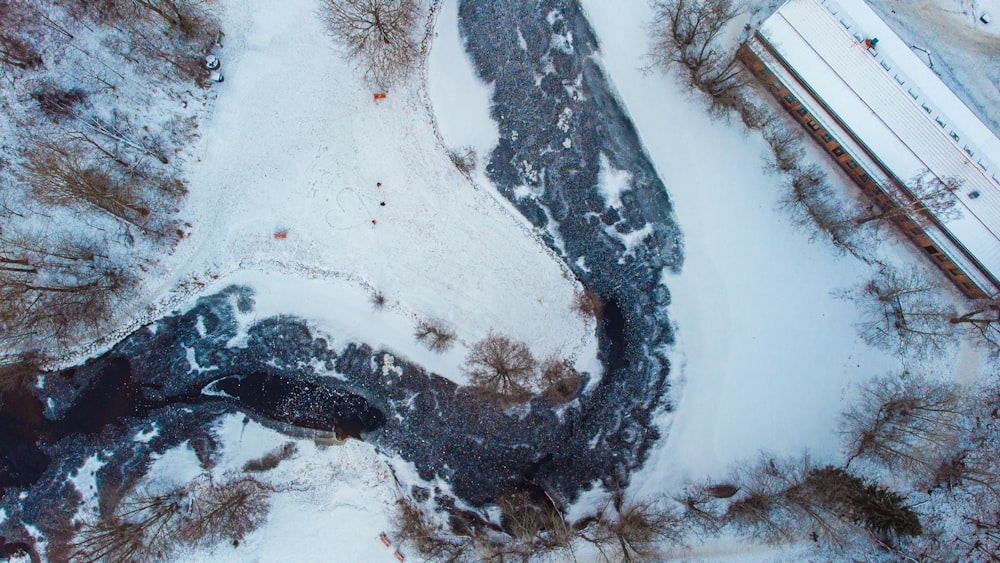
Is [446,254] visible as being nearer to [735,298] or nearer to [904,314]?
[735,298]

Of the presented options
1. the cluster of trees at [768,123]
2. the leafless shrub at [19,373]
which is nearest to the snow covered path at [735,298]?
the cluster of trees at [768,123]

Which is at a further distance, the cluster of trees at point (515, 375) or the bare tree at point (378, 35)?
the cluster of trees at point (515, 375)

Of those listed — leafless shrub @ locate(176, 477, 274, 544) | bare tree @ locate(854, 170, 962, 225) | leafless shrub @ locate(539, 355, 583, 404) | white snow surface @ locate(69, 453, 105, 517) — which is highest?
white snow surface @ locate(69, 453, 105, 517)

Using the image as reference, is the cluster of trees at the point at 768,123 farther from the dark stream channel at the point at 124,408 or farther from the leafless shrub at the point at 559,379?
the dark stream channel at the point at 124,408

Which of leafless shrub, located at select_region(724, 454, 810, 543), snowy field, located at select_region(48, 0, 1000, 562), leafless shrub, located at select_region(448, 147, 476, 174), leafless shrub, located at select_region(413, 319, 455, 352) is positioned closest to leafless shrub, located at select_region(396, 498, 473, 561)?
snowy field, located at select_region(48, 0, 1000, 562)

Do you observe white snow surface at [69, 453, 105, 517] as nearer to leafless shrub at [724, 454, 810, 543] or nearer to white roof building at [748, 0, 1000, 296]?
leafless shrub at [724, 454, 810, 543]
